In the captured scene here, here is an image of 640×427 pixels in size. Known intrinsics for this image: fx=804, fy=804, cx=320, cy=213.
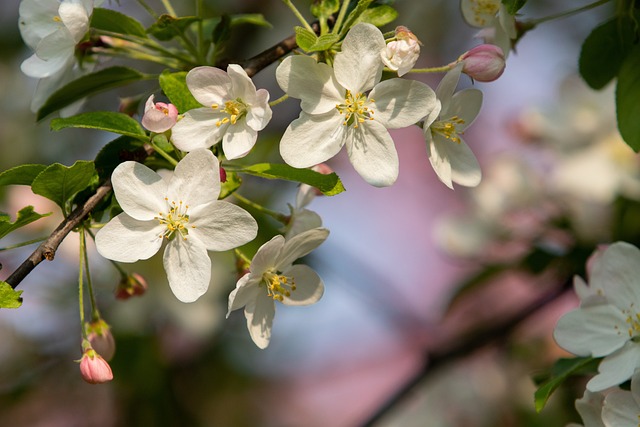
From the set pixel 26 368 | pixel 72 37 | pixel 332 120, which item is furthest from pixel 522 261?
pixel 26 368

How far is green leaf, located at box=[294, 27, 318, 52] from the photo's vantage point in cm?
76

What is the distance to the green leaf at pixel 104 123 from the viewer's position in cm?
79

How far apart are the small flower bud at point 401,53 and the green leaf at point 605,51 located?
386mm

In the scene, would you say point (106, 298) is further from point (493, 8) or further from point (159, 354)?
point (493, 8)

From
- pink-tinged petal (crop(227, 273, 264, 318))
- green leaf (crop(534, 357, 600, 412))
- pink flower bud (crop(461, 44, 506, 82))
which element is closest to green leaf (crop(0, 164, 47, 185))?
pink-tinged petal (crop(227, 273, 264, 318))

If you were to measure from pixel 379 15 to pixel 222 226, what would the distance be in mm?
281

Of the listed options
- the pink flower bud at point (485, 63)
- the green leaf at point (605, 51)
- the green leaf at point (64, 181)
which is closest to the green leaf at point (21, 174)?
the green leaf at point (64, 181)

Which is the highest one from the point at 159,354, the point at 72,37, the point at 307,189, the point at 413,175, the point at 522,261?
the point at 72,37

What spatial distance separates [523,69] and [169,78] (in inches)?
115

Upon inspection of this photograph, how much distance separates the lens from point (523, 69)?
351cm

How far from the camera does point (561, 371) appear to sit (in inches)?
38.0

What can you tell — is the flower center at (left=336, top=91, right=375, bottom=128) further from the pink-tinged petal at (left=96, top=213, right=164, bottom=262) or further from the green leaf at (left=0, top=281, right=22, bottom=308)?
the green leaf at (left=0, top=281, right=22, bottom=308)

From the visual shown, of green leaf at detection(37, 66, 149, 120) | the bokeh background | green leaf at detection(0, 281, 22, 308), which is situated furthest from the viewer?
the bokeh background

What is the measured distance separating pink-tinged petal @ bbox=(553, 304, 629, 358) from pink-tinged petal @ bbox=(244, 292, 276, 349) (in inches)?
12.6
